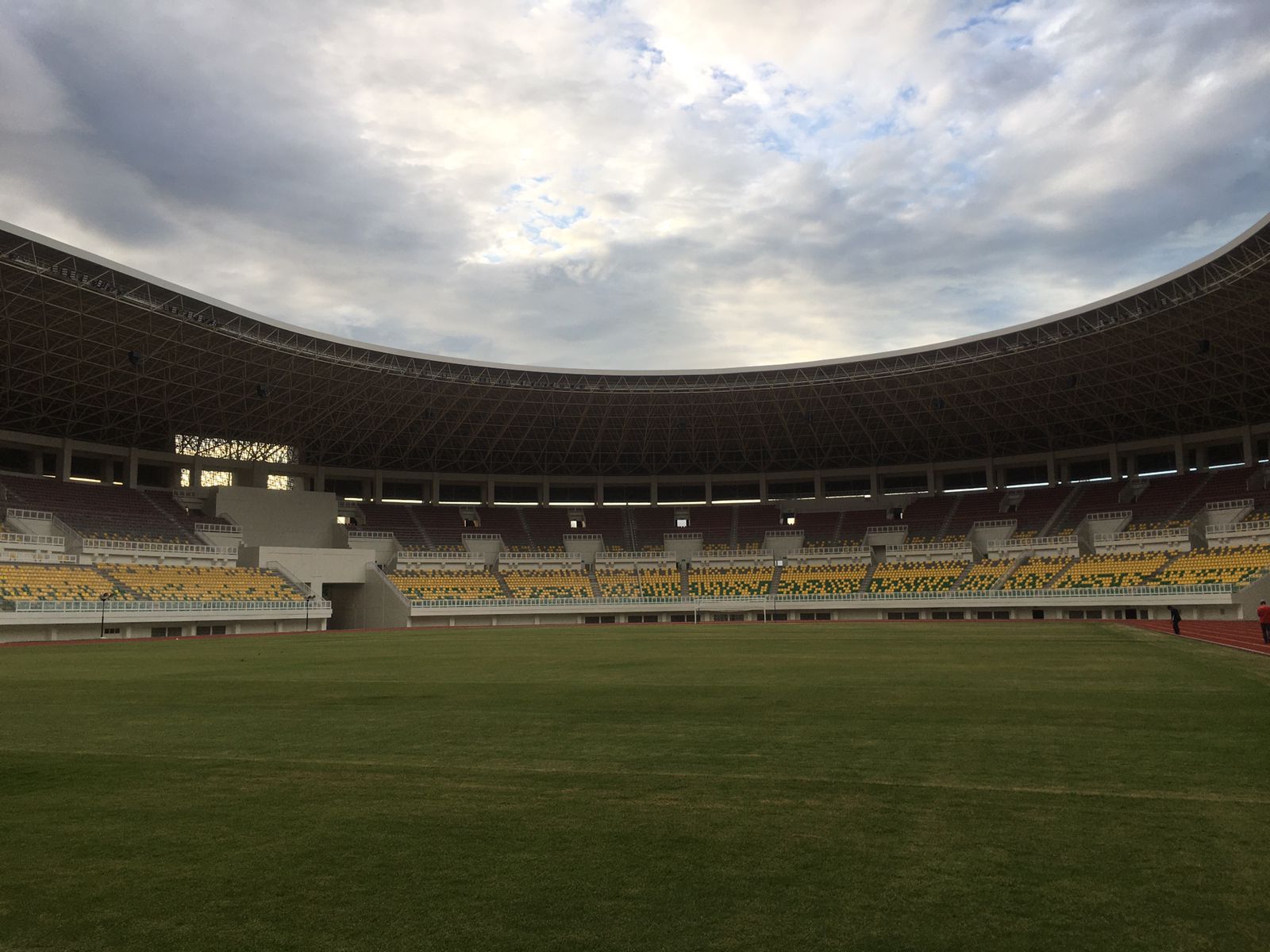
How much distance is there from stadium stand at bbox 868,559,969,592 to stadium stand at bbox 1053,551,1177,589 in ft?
23.8

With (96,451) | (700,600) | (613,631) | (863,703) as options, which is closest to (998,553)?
(700,600)

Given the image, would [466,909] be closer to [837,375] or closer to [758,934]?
[758,934]

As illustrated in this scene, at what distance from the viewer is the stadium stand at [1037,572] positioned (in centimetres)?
5719

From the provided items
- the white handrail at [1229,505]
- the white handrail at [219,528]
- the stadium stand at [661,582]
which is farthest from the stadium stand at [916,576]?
the white handrail at [219,528]

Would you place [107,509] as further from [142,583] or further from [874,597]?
[874,597]

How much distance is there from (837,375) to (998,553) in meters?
18.0

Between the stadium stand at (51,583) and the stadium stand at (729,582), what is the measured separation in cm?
3557

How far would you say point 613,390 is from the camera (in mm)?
65062

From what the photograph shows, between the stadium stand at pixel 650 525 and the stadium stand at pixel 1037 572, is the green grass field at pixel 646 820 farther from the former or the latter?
the stadium stand at pixel 650 525

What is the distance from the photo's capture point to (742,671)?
1981 cm

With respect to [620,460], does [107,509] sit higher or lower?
lower

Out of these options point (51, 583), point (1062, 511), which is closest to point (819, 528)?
point (1062, 511)

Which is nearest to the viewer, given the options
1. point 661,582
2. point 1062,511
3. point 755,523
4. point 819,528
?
point 661,582

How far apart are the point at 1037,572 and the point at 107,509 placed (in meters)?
60.9
